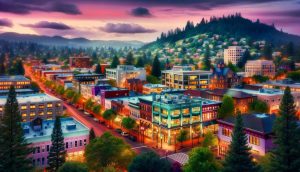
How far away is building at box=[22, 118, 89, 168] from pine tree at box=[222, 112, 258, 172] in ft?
117

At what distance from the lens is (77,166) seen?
4481cm

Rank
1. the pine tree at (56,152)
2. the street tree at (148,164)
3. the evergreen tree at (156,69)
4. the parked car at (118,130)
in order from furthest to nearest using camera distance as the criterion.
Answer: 1. the evergreen tree at (156,69)
2. the parked car at (118,130)
3. the pine tree at (56,152)
4. the street tree at (148,164)

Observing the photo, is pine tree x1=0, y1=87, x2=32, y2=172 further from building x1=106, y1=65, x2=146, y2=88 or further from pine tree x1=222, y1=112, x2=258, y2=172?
building x1=106, y1=65, x2=146, y2=88

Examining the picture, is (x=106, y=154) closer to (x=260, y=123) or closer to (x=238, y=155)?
(x=238, y=155)

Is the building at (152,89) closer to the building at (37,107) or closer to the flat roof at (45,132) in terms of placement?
the building at (37,107)

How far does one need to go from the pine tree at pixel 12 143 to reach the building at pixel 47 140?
46.3ft

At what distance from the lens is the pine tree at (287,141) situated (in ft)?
133

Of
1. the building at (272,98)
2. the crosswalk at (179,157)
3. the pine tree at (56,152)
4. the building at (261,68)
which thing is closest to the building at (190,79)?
the building at (272,98)

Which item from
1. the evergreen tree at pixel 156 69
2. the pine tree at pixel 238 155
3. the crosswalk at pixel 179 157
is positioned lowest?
the crosswalk at pixel 179 157

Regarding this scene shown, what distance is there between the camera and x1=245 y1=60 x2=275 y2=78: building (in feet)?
584

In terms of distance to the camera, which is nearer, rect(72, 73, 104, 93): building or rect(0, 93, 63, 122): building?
rect(0, 93, 63, 122): building

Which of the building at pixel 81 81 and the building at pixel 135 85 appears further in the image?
the building at pixel 81 81

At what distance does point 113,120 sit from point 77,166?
55.0m

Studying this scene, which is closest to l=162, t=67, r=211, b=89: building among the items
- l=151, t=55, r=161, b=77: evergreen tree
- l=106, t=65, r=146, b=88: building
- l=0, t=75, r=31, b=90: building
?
l=106, t=65, r=146, b=88: building
